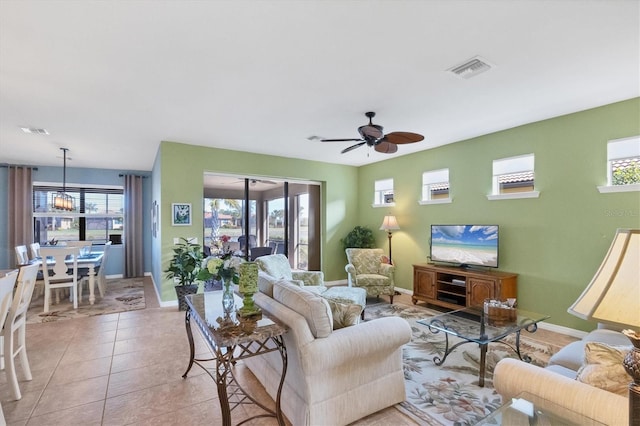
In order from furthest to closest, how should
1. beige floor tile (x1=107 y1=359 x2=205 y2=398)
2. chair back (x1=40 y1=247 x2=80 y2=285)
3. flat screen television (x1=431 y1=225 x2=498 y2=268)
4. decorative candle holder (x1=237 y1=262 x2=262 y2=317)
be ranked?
chair back (x1=40 y1=247 x2=80 y2=285) < flat screen television (x1=431 y1=225 x2=498 y2=268) < beige floor tile (x1=107 y1=359 x2=205 y2=398) < decorative candle holder (x1=237 y1=262 x2=262 y2=317)

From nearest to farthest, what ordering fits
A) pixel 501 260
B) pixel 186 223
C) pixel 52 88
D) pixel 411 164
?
pixel 52 88
pixel 501 260
pixel 186 223
pixel 411 164

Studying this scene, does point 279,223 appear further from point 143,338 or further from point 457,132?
point 457,132

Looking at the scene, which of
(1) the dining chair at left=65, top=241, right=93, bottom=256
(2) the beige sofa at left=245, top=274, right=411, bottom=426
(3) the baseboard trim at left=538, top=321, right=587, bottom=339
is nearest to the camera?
(2) the beige sofa at left=245, top=274, right=411, bottom=426

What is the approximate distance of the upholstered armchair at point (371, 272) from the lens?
5023 mm

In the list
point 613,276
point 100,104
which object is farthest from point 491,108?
point 100,104

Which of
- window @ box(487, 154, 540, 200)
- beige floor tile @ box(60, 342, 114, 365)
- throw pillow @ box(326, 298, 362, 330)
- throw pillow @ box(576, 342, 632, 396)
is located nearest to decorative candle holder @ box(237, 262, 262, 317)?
throw pillow @ box(326, 298, 362, 330)

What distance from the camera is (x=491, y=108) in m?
3.59

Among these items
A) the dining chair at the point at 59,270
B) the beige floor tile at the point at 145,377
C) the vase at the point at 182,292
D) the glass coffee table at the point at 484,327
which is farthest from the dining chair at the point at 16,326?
the glass coffee table at the point at 484,327

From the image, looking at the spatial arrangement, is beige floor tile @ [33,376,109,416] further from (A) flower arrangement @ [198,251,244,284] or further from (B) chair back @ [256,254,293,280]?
(B) chair back @ [256,254,293,280]

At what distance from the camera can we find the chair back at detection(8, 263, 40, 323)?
8.08ft

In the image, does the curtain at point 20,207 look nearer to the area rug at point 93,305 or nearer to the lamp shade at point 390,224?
the area rug at point 93,305

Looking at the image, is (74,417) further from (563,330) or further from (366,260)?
(563,330)

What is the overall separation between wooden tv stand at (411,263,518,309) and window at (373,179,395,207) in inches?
70.9

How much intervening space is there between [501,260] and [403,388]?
9.92ft
